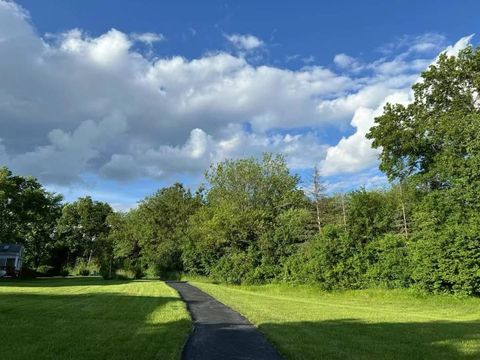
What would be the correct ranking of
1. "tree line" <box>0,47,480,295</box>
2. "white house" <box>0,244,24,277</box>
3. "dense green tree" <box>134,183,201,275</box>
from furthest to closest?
1. "dense green tree" <box>134,183,201,275</box>
2. "white house" <box>0,244,24,277</box>
3. "tree line" <box>0,47,480,295</box>

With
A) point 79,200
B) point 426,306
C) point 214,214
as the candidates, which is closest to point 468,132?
point 426,306

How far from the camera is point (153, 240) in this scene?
198ft

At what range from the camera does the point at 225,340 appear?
10258 millimetres

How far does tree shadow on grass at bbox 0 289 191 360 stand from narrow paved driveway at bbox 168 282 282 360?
1.13ft

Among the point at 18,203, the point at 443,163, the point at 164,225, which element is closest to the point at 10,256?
the point at 18,203

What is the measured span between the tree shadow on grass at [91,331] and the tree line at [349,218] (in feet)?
40.1

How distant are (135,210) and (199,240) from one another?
2385cm

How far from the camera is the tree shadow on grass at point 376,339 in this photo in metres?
8.87

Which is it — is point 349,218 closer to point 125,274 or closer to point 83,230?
point 125,274

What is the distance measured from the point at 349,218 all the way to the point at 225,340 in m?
18.6

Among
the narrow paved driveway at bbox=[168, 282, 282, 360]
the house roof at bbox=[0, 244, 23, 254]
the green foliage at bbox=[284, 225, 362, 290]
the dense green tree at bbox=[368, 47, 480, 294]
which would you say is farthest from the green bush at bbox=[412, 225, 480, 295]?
the house roof at bbox=[0, 244, 23, 254]

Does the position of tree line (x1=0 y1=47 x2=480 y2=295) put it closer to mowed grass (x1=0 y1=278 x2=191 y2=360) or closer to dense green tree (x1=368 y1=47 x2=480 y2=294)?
dense green tree (x1=368 y1=47 x2=480 y2=294)

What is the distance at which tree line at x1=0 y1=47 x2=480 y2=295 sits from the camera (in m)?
22.5

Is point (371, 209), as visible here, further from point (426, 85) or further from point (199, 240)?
point (199, 240)
